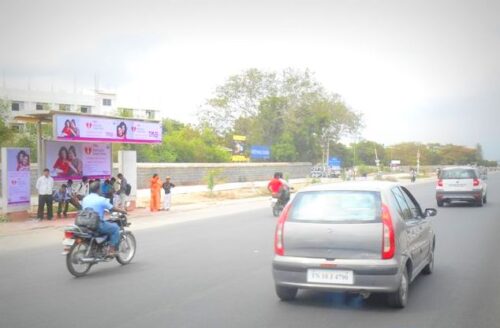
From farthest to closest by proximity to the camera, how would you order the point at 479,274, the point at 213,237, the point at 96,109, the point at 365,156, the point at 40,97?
the point at 365,156 < the point at 96,109 < the point at 40,97 < the point at 213,237 < the point at 479,274

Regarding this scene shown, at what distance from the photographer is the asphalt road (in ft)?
20.0

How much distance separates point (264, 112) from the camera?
61750 millimetres

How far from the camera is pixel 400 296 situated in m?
6.40

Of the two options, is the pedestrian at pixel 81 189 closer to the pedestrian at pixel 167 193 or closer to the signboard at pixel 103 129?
the signboard at pixel 103 129

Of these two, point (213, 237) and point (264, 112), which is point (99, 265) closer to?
point (213, 237)

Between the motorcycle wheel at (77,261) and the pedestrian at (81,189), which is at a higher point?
the pedestrian at (81,189)

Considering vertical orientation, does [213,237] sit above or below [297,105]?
below

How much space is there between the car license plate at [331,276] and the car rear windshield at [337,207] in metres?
0.60

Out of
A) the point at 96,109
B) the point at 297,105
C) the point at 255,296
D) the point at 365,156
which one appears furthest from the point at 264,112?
the point at 255,296

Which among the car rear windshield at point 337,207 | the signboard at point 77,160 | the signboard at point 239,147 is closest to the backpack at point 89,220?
the car rear windshield at point 337,207

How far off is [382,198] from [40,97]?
82756 mm

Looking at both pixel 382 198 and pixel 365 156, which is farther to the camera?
pixel 365 156

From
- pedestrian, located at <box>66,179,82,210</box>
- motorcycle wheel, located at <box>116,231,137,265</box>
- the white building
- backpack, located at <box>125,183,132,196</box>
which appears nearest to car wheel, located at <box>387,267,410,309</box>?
motorcycle wheel, located at <box>116,231,137,265</box>

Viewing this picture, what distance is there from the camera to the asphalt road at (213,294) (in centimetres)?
611
